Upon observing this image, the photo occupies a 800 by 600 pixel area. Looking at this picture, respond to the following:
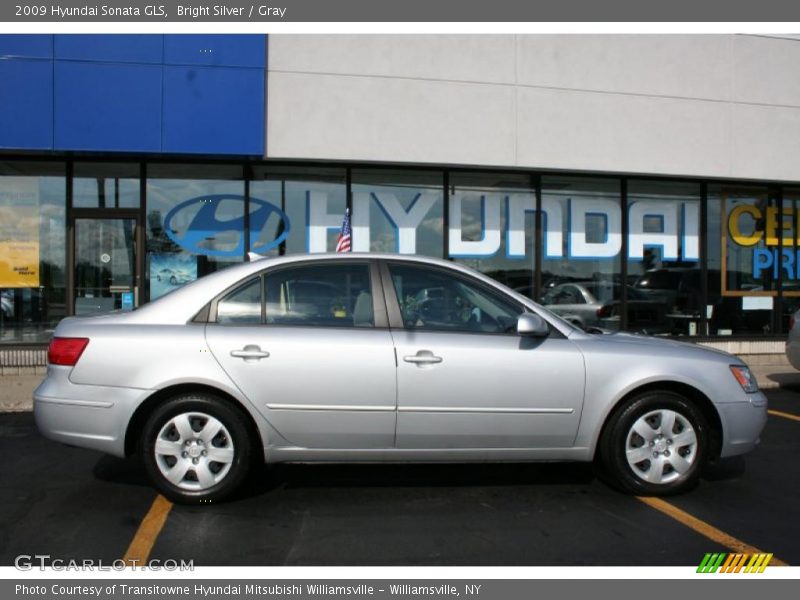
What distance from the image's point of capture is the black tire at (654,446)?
14.0 feet

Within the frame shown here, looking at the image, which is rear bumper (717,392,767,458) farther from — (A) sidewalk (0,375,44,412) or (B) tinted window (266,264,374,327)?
(A) sidewalk (0,375,44,412)

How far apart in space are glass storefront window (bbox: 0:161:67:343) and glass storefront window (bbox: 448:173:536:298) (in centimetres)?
604

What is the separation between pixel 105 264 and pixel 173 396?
22.1ft

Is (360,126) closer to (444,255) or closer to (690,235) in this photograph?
(444,255)

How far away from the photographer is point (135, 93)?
9133 millimetres

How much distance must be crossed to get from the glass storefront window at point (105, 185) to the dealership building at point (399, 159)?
0.03 m

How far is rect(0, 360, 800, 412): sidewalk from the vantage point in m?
7.53

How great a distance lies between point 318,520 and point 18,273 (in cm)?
807

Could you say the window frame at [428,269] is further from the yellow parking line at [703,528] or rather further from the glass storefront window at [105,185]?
the glass storefront window at [105,185]

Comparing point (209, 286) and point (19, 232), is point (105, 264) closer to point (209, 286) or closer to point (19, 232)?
point (19, 232)

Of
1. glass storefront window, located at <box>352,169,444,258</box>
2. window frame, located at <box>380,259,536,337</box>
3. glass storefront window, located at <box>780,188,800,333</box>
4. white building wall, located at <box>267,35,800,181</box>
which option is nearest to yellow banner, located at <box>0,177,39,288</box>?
white building wall, located at <box>267,35,800,181</box>

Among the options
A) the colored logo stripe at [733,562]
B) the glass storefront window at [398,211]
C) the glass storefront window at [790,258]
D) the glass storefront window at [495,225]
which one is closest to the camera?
the colored logo stripe at [733,562]

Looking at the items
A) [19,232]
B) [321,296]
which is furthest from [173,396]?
[19,232]

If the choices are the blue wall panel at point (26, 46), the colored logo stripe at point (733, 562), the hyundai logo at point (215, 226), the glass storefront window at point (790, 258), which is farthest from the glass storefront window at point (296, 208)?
the glass storefront window at point (790, 258)
